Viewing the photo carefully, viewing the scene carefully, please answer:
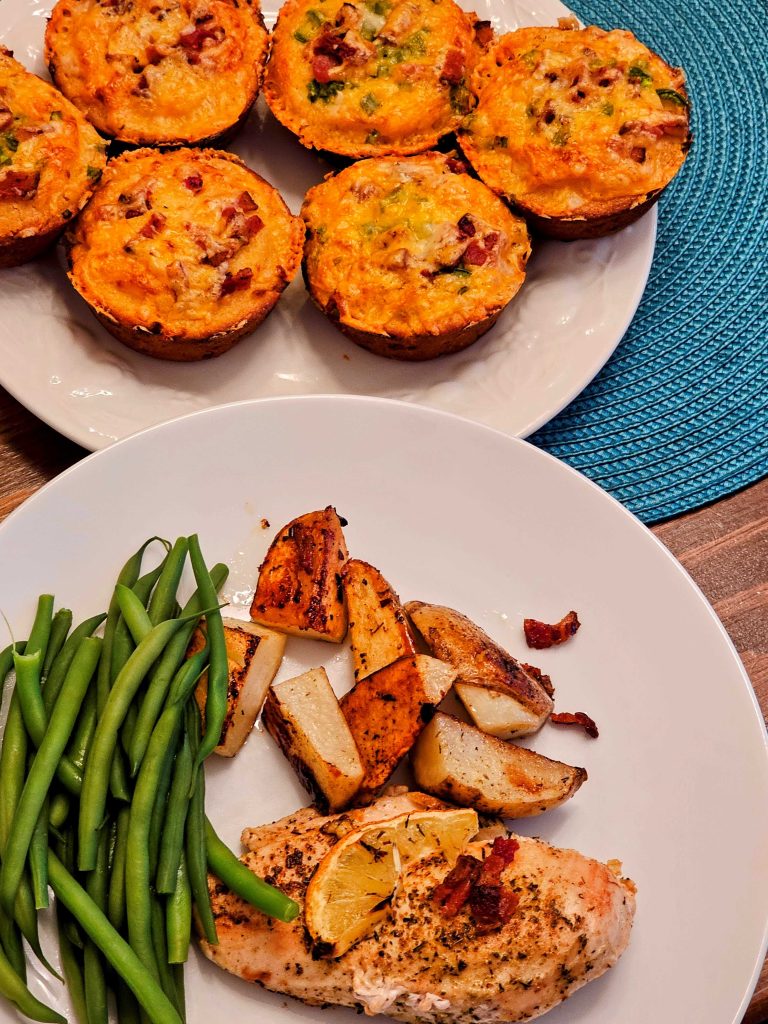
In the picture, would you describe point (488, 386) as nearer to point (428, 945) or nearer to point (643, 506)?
point (643, 506)

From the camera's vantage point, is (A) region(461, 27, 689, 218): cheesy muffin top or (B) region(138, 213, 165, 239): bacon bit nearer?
(B) region(138, 213, 165, 239): bacon bit

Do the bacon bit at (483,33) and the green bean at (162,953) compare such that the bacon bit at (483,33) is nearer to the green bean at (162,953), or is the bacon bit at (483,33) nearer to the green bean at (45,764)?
the green bean at (45,764)

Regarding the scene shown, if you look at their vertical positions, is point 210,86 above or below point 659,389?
above

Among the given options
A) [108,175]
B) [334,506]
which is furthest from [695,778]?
[108,175]

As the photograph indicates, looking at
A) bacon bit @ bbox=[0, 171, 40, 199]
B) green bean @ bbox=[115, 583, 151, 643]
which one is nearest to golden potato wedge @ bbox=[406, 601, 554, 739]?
green bean @ bbox=[115, 583, 151, 643]

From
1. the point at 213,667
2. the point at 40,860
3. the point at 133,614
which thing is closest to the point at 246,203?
the point at 133,614

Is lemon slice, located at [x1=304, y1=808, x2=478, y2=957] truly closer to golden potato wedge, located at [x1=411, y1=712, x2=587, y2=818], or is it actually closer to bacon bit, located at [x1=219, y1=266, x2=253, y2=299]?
golden potato wedge, located at [x1=411, y1=712, x2=587, y2=818]
